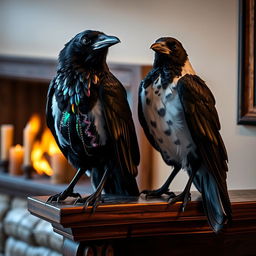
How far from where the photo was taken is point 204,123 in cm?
129

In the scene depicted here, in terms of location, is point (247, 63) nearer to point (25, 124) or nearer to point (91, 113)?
point (91, 113)

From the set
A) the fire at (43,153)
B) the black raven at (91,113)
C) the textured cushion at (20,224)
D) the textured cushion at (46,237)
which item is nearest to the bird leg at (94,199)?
the black raven at (91,113)

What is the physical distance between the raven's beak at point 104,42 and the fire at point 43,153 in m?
1.66

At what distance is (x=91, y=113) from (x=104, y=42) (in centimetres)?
14

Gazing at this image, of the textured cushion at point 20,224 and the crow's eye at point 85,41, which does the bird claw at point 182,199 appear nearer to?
the crow's eye at point 85,41

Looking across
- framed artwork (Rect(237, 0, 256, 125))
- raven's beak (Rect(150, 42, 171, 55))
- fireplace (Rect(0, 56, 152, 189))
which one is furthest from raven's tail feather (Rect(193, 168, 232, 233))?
fireplace (Rect(0, 56, 152, 189))

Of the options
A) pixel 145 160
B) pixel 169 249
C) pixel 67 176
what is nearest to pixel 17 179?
pixel 67 176

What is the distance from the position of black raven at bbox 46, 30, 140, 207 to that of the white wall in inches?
23.7

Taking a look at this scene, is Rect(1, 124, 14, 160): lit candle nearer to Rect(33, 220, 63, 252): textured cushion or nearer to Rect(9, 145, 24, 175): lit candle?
Rect(9, 145, 24, 175): lit candle

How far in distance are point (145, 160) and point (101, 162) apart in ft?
2.91

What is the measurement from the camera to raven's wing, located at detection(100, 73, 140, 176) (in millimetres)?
1267

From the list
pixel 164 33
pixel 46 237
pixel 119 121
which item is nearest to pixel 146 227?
pixel 119 121

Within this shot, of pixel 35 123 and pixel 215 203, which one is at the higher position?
pixel 215 203

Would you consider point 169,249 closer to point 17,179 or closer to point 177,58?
point 177,58
